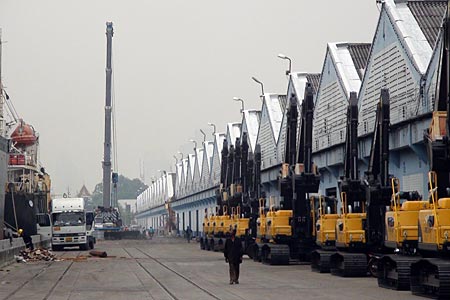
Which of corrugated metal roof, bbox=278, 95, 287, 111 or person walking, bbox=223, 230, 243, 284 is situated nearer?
person walking, bbox=223, 230, 243, 284

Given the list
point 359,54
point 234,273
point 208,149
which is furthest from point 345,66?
point 208,149

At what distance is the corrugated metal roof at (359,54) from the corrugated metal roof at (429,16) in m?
9.39

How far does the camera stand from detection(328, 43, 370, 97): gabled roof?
5445 cm

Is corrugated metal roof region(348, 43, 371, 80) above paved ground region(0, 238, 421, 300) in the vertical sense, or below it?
above

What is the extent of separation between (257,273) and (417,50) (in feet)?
45.7

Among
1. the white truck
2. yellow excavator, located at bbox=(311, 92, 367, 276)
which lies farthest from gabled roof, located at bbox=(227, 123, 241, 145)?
yellow excavator, located at bbox=(311, 92, 367, 276)

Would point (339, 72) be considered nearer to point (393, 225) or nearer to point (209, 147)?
point (393, 225)

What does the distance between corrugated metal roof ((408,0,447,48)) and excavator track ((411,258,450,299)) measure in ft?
71.4

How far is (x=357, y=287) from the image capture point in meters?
26.8

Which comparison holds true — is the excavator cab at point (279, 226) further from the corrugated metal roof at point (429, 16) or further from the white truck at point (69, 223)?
the white truck at point (69, 223)

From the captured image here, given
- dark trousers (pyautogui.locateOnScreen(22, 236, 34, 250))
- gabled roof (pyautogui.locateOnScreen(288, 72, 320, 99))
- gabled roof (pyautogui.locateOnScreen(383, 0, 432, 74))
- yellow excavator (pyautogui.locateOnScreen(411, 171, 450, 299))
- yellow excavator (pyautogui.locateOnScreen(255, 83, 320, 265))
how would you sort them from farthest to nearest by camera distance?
gabled roof (pyautogui.locateOnScreen(288, 72, 320, 99)) < dark trousers (pyautogui.locateOnScreen(22, 236, 34, 250)) < gabled roof (pyautogui.locateOnScreen(383, 0, 432, 74)) < yellow excavator (pyautogui.locateOnScreen(255, 83, 320, 265)) < yellow excavator (pyautogui.locateOnScreen(411, 171, 450, 299))

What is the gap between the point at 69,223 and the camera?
63.2 m

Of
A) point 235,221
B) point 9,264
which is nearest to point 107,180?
point 235,221

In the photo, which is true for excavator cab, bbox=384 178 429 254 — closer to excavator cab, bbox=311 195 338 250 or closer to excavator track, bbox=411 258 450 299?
excavator track, bbox=411 258 450 299
